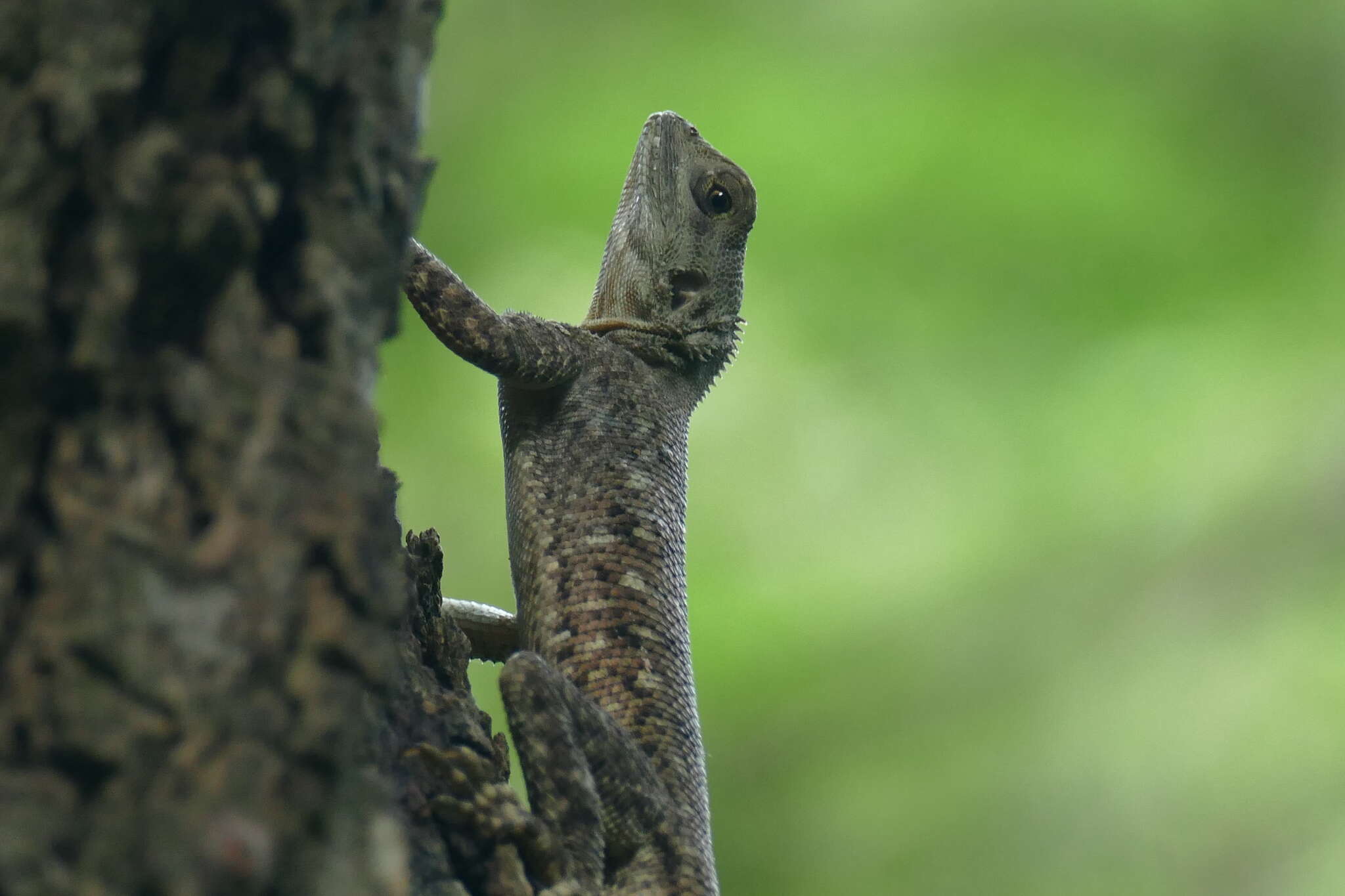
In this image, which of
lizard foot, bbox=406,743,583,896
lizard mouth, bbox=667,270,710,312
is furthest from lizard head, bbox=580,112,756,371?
lizard foot, bbox=406,743,583,896

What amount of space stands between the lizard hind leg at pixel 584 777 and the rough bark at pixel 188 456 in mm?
1825

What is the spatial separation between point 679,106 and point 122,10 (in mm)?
9730

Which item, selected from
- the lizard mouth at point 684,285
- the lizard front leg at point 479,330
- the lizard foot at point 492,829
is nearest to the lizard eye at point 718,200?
the lizard mouth at point 684,285

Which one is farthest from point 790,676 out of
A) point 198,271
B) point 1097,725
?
point 198,271

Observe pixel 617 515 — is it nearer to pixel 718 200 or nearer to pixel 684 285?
pixel 684 285

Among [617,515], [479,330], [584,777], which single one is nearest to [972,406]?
[617,515]

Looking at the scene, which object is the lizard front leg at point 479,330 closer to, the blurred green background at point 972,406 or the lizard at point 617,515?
the lizard at point 617,515

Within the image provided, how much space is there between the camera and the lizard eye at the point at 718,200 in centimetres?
575

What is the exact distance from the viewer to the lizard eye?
575 centimetres

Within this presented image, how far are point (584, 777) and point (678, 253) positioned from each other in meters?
2.81

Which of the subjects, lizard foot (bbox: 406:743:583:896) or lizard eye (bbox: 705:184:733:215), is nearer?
lizard foot (bbox: 406:743:583:896)

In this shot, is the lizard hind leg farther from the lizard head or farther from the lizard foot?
the lizard head

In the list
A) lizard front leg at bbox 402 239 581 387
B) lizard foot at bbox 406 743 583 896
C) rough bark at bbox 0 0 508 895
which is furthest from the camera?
lizard front leg at bbox 402 239 581 387

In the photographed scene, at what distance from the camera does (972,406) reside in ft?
35.8
